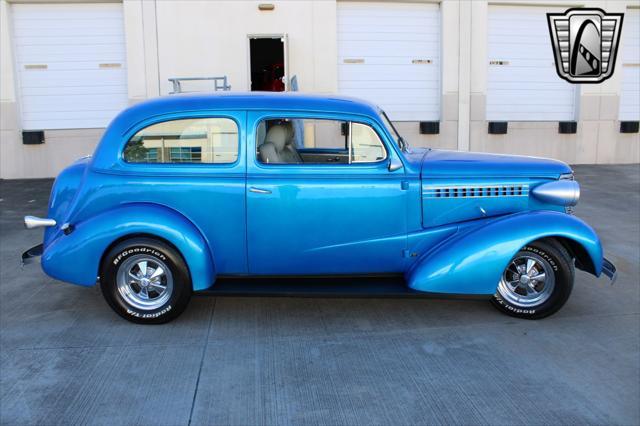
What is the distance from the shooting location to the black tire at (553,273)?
4.72 meters

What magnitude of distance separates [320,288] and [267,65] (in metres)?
12.3

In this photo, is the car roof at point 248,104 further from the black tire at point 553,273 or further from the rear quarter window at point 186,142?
the black tire at point 553,273

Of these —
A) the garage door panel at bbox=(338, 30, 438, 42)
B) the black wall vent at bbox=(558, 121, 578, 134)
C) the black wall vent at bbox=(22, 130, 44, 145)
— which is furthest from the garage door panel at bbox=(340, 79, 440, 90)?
the black wall vent at bbox=(22, 130, 44, 145)

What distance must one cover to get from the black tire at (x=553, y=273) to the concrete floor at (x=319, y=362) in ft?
0.31

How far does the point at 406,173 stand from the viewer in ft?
16.0

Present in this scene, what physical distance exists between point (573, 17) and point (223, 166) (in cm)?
1210

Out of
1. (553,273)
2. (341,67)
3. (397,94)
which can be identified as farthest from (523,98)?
(553,273)

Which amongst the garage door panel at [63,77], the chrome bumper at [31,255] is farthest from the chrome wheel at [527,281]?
the garage door panel at [63,77]

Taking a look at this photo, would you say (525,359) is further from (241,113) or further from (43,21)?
(43,21)

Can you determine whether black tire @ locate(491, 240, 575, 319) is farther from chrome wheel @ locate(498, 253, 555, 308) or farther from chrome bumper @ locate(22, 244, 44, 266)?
chrome bumper @ locate(22, 244, 44, 266)

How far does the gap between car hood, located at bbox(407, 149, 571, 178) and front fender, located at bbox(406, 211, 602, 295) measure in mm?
456

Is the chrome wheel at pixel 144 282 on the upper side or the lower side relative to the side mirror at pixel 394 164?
lower

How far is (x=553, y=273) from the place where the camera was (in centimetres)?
477

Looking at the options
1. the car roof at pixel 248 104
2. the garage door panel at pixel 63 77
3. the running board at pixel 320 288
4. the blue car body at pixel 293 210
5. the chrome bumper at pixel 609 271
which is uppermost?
the garage door panel at pixel 63 77
